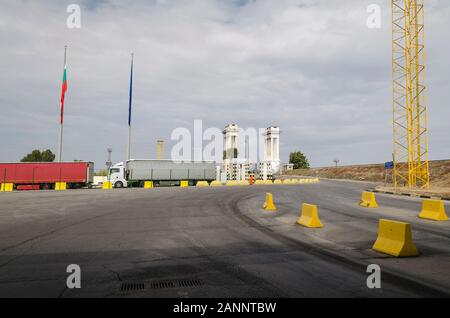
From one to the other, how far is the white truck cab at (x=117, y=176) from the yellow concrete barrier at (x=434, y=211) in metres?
36.8

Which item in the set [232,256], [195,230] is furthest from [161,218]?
[232,256]

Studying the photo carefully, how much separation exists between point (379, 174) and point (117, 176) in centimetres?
4982

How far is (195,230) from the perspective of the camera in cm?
963

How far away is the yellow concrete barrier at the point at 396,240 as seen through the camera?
6.67 metres

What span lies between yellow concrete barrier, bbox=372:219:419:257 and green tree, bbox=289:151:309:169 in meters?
121

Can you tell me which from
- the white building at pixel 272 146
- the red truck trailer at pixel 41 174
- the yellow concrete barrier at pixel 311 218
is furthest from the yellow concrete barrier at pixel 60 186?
the white building at pixel 272 146

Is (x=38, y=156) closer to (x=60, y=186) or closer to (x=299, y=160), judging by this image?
(x=60, y=186)

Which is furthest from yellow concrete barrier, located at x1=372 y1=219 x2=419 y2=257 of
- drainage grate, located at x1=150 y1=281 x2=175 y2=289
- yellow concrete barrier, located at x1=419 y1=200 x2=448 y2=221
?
yellow concrete barrier, located at x1=419 y1=200 x2=448 y2=221

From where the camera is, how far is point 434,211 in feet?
39.1

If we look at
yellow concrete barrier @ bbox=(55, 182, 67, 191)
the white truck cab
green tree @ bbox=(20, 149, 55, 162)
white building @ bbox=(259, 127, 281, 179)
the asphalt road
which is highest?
white building @ bbox=(259, 127, 281, 179)

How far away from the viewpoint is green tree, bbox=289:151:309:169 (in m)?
126

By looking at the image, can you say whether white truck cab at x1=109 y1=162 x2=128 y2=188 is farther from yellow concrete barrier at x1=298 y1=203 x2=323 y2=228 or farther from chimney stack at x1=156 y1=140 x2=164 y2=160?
yellow concrete barrier at x1=298 y1=203 x2=323 y2=228
